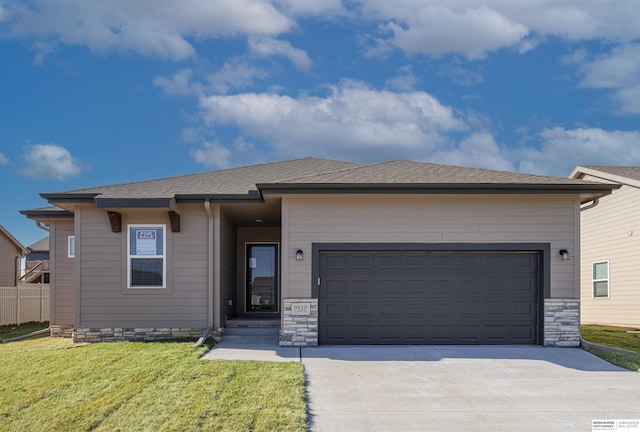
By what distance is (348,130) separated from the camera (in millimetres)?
18469

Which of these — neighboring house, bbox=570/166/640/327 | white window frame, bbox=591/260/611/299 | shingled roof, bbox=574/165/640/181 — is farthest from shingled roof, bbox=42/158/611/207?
white window frame, bbox=591/260/611/299

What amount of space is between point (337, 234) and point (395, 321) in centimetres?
194

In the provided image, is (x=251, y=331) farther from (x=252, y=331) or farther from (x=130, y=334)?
(x=130, y=334)

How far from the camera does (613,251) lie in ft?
48.8

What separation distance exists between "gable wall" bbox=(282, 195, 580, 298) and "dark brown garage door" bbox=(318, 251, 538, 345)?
38cm

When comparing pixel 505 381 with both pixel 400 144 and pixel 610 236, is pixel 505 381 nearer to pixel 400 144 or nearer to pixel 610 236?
pixel 610 236

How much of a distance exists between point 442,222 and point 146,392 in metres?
5.98

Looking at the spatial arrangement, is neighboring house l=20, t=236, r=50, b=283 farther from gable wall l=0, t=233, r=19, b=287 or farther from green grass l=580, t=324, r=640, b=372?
green grass l=580, t=324, r=640, b=372

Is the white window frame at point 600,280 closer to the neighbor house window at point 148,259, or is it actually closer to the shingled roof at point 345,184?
the shingled roof at point 345,184

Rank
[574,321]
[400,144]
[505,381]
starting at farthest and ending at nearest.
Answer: [400,144], [574,321], [505,381]

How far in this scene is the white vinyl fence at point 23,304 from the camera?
1584 cm

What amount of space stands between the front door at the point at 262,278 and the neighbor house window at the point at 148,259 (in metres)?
2.98

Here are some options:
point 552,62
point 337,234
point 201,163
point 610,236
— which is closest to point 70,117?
point 201,163

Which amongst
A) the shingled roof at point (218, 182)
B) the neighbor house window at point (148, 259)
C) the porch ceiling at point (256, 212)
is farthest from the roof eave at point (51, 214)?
the porch ceiling at point (256, 212)
